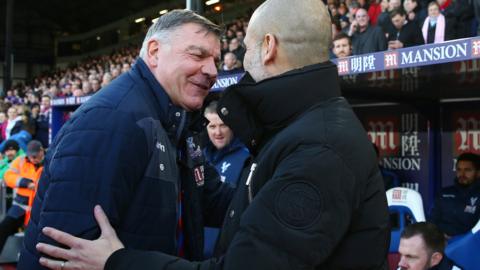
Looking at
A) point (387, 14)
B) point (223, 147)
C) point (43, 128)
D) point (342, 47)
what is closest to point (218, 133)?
point (223, 147)

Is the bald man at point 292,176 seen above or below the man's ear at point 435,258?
above

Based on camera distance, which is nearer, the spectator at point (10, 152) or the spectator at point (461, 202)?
the spectator at point (461, 202)

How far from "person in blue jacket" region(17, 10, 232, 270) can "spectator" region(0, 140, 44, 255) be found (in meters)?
5.34

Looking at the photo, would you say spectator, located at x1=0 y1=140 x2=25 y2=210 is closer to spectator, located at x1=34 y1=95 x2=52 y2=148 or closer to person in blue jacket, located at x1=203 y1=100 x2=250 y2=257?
spectator, located at x1=34 y1=95 x2=52 y2=148

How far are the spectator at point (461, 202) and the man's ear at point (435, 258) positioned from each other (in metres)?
1.40

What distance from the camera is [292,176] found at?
1.25 m

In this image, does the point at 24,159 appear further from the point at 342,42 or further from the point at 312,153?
the point at 312,153

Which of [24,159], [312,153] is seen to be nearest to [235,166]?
[312,153]

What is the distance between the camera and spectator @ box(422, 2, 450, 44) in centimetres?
644

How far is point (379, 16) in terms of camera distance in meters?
7.41

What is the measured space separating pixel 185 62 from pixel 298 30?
0.58m

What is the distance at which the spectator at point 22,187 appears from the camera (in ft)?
22.7

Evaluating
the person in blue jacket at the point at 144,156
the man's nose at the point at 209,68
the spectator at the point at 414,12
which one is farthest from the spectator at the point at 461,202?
the man's nose at the point at 209,68

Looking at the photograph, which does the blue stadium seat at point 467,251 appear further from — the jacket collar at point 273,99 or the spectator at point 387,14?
the jacket collar at point 273,99
